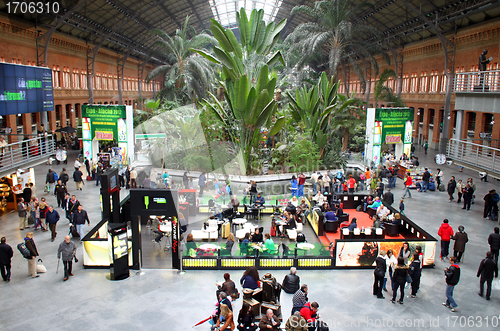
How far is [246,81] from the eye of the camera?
1644 centimetres

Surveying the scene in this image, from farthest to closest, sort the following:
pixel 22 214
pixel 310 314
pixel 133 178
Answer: pixel 133 178
pixel 22 214
pixel 310 314

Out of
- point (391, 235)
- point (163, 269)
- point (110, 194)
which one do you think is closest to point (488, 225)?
point (391, 235)

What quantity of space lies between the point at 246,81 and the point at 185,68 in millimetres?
15055

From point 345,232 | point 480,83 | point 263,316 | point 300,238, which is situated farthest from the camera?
point 480,83

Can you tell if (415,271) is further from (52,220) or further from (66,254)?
(52,220)

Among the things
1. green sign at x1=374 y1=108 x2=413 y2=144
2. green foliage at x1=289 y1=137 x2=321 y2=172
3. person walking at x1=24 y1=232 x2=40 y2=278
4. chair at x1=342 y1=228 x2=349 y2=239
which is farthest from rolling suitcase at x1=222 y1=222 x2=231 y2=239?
green sign at x1=374 y1=108 x2=413 y2=144

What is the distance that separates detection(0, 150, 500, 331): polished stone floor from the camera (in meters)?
7.55

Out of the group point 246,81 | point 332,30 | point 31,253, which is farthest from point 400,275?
point 332,30

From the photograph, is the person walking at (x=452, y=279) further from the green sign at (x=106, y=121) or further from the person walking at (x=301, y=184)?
the green sign at (x=106, y=121)

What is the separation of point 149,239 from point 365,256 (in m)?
6.45

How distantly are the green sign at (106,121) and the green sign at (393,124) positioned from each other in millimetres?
13991

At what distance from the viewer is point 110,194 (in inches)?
402

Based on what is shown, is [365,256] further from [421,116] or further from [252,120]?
[421,116]

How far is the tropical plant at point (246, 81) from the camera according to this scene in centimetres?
1705
